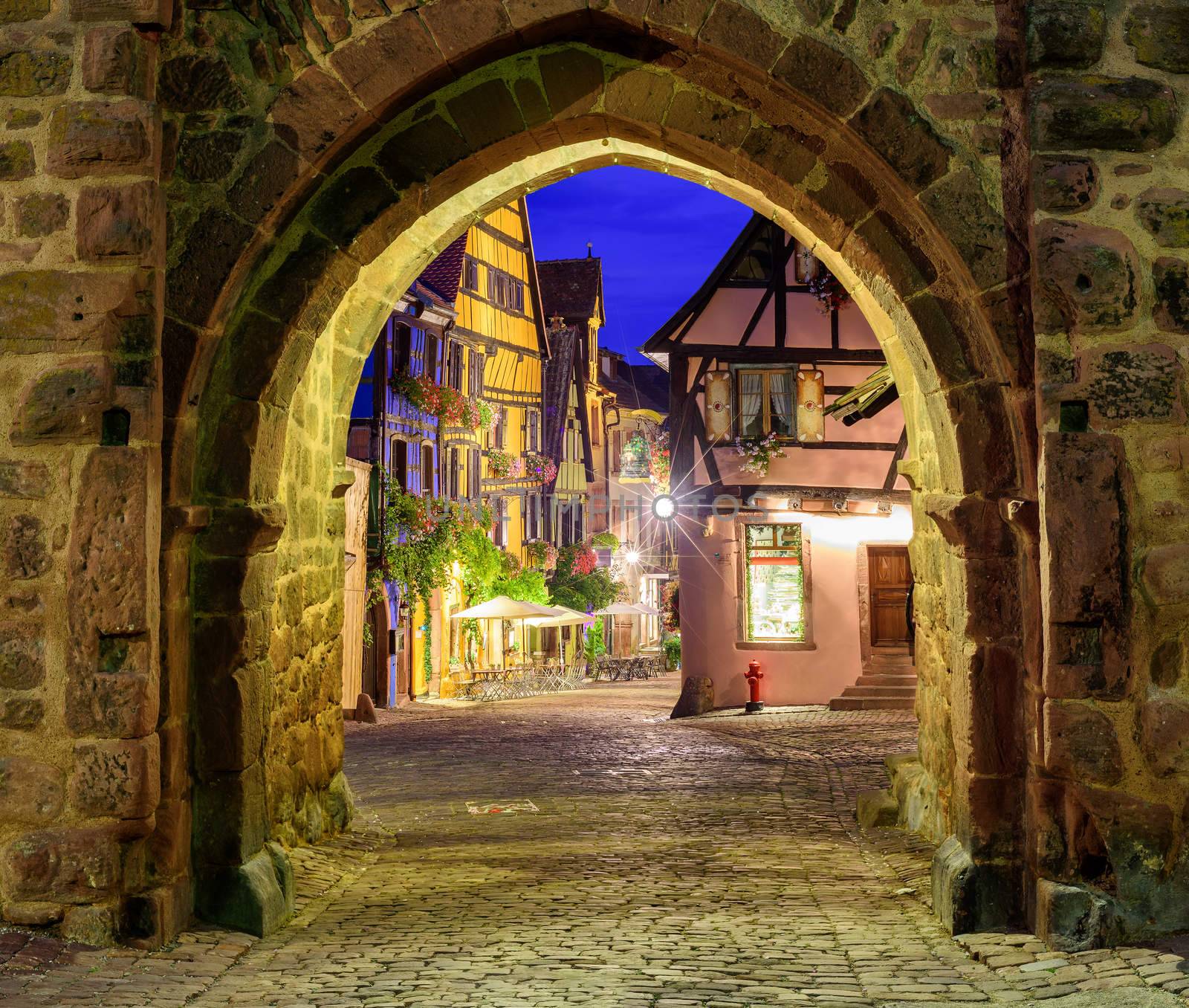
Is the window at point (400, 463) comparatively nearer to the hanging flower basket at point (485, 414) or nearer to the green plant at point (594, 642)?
the hanging flower basket at point (485, 414)

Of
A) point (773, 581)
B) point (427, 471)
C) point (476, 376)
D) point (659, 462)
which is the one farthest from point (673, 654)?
point (773, 581)

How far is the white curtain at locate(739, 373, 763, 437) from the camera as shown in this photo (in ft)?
51.8

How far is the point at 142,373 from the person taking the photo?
4.26 m

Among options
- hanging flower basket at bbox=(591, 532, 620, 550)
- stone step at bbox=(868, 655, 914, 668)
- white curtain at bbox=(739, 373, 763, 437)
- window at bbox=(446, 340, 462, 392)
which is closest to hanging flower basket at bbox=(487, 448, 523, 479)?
window at bbox=(446, 340, 462, 392)

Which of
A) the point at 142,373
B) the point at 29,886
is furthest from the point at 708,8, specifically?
the point at 29,886

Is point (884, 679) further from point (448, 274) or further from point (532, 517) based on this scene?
point (532, 517)

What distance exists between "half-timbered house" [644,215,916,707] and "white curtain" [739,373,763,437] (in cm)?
1

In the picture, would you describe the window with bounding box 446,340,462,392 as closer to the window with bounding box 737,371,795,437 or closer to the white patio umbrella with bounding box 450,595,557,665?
the white patio umbrella with bounding box 450,595,557,665

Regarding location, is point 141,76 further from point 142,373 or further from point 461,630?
point 461,630

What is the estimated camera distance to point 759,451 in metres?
15.6

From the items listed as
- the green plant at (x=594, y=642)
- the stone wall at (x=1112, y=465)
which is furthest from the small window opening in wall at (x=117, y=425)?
the green plant at (x=594, y=642)

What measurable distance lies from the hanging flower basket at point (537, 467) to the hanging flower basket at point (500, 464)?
1.00 metres

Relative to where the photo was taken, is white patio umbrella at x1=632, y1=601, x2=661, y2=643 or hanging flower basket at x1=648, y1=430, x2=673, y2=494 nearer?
hanging flower basket at x1=648, y1=430, x2=673, y2=494

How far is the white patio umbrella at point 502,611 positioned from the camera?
21875 mm
